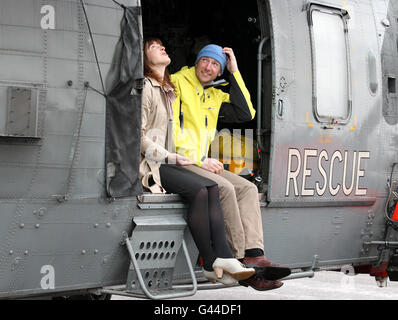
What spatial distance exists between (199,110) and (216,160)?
42 centimetres

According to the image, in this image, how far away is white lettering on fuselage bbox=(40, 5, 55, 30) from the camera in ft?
15.2

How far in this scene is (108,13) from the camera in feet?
16.3

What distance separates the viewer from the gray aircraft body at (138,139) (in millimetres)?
4578

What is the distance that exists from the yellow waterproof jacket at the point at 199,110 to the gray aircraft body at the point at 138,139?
0.93ft

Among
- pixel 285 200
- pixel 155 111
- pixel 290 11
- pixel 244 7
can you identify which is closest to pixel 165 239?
pixel 155 111

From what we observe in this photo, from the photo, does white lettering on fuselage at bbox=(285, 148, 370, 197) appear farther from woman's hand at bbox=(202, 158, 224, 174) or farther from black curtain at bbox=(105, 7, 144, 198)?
black curtain at bbox=(105, 7, 144, 198)

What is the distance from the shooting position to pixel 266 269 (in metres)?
5.48

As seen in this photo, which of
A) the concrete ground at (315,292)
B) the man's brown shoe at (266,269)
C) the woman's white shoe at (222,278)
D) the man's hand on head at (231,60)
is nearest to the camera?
the woman's white shoe at (222,278)

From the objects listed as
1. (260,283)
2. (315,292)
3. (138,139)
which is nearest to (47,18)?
(138,139)

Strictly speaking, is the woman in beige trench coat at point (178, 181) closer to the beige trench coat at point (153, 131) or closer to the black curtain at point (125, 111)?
the beige trench coat at point (153, 131)

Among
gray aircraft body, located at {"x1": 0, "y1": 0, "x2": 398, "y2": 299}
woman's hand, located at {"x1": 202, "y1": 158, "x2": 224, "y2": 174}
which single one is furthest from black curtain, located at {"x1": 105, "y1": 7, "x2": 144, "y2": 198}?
woman's hand, located at {"x1": 202, "y1": 158, "x2": 224, "y2": 174}

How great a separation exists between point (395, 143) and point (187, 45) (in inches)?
90.5

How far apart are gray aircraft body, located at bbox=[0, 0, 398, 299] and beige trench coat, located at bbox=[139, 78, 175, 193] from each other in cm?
20

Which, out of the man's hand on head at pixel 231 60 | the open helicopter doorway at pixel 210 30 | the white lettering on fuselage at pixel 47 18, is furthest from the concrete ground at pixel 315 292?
the white lettering on fuselage at pixel 47 18
